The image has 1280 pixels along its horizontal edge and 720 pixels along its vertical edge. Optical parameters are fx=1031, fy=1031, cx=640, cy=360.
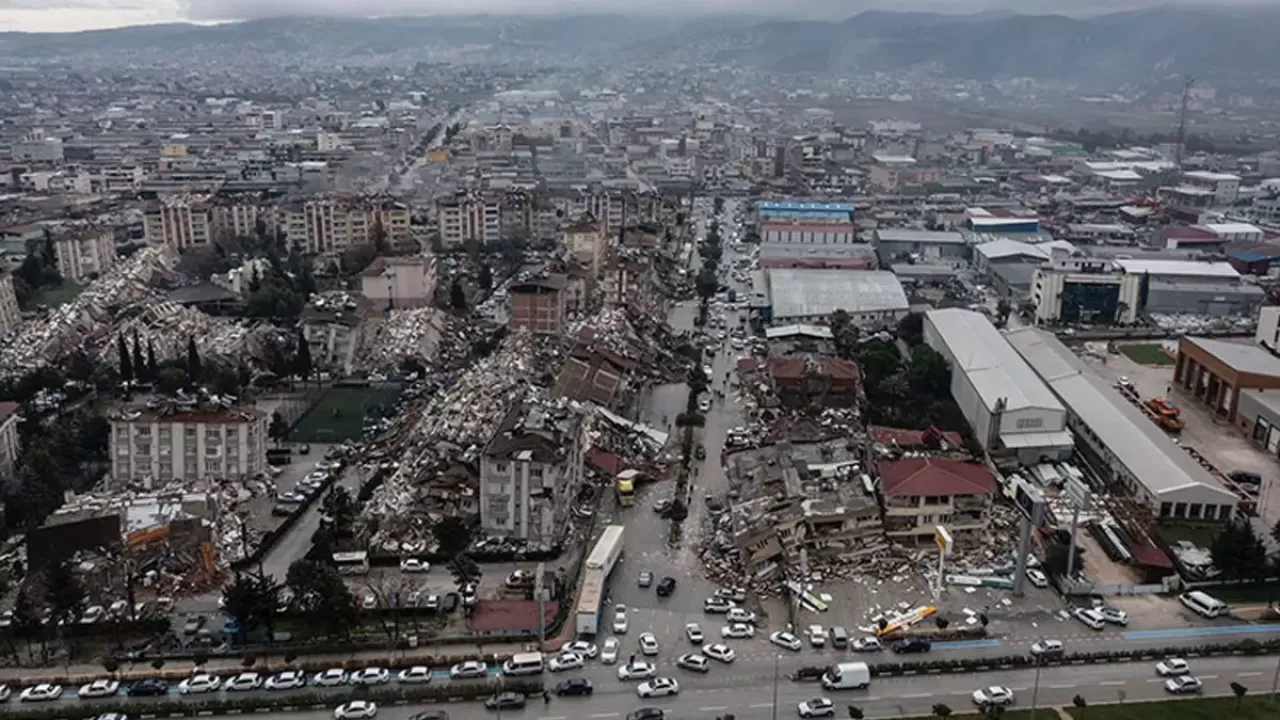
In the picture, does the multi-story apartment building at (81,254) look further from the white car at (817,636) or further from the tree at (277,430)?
the white car at (817,636)

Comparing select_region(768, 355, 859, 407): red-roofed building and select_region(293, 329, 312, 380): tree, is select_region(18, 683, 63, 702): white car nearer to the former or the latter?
select_region(293, 329, 312, 380): tree

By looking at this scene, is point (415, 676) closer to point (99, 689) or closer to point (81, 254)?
point (99, 689)

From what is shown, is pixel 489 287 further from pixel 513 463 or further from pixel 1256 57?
pixel 1256 57

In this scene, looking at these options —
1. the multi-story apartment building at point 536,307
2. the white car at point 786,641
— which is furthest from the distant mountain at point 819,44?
the white car at point 786,641

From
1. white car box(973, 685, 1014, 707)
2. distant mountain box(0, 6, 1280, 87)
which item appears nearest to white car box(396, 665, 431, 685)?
white car box(973, 685, 1014, 707)

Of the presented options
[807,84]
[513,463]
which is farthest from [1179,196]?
[807,84]

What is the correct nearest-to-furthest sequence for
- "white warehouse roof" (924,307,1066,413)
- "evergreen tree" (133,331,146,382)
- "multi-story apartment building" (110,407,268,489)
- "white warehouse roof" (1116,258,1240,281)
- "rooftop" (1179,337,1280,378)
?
1. "multi-story apartment building" (110,407,268,489)
2. "white warehouse roof" (924,307,1066,413)
3. "rooftop" (1179,337,1280,378)
4. "evergreen tree" (133,331,146,382)
5. "white warehouse roof" (1116,258,1240,281)
